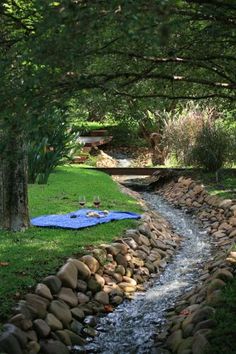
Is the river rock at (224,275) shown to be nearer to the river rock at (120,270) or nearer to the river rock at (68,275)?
the river rock at (120,270)

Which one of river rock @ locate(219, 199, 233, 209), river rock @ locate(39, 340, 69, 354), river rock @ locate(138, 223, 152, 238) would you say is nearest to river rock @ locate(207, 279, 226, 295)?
river rock @ locate(39, 340, 69, 354)

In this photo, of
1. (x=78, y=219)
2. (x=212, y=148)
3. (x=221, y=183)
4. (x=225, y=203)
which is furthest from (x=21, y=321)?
(x=212, y=148)

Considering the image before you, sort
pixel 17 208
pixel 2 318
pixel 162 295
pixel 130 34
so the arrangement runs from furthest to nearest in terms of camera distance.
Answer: pixel 17 208
pixel 162 295
pixel 2 318
pixel 130 34

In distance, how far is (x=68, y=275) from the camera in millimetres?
5062

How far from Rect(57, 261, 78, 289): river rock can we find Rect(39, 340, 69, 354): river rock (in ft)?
2.70

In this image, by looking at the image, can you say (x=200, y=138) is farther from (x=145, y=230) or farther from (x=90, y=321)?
(x=90, y=321)

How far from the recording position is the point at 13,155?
2.98m

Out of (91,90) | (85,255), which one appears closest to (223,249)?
(85,255)

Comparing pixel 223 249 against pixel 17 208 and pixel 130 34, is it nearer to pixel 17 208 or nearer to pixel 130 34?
pixel 17 208

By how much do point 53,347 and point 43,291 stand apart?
0.62m

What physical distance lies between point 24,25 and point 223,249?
4.42 metres

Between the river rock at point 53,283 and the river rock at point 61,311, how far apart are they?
0.13m

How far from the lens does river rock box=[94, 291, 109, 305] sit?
17.2 ft

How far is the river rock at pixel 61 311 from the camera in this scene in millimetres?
4590
